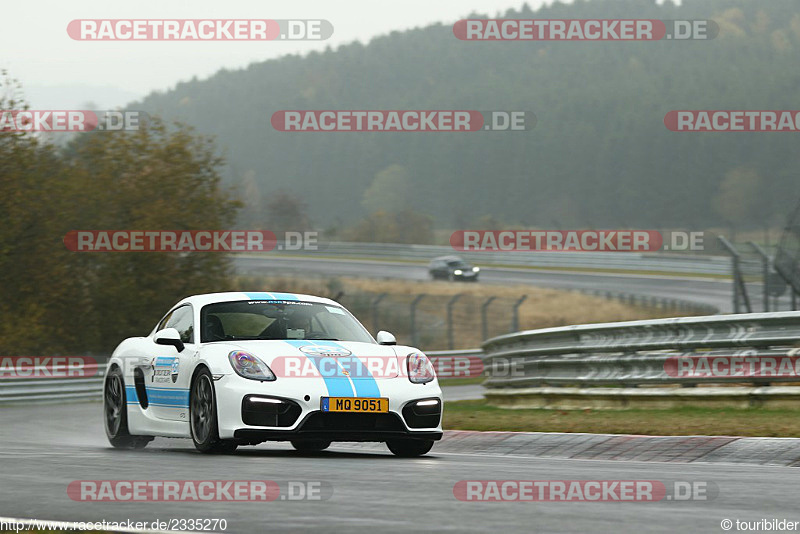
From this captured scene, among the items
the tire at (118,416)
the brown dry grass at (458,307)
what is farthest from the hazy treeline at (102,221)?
the tire at (118,416)

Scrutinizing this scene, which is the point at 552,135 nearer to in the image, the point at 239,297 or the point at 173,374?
the point at 239,297

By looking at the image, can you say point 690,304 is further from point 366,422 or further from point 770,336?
point 366,422

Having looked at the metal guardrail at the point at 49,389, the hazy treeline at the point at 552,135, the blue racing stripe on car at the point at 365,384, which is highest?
the hazy treeline at the point at 552,135

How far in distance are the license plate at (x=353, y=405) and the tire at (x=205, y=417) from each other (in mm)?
816

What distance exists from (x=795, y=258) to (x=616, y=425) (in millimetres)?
9052

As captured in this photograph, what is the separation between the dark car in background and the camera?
57062mm

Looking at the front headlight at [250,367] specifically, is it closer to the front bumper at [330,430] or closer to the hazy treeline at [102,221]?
the front bumper at [330,430]

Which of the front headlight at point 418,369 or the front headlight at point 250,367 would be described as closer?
the front headlight at point 250,367

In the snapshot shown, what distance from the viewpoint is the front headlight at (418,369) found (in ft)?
32.8

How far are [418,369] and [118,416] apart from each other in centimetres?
304

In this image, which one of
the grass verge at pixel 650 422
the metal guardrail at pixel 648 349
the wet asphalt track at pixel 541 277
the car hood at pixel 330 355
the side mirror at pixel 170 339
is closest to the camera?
the car hood at pixel 330 355

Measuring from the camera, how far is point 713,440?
925 cm

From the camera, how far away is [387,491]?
6527mm

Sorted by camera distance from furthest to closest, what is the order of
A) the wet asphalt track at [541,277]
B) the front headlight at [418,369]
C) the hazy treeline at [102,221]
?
the wet asphalt track at [541,277], the hazy treeline at [102,221], the front headlight at [418,369]
